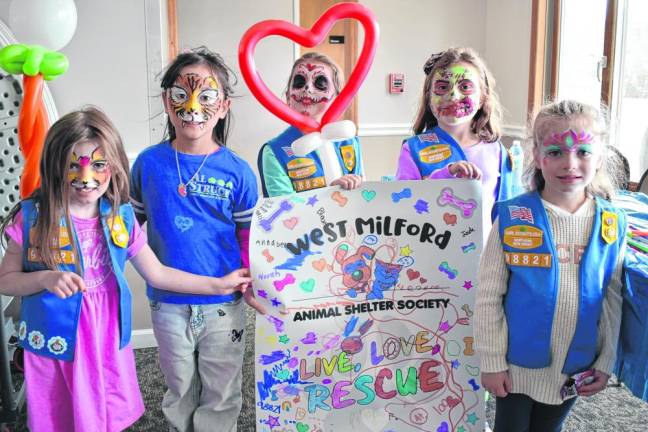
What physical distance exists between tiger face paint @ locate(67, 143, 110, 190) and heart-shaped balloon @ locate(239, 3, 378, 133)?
0.41m

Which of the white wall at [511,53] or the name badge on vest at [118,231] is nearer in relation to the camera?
the name badge on vest at [118,231]

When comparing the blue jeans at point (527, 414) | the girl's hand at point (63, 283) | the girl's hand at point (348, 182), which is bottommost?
the blue jeans at point (527, 414)

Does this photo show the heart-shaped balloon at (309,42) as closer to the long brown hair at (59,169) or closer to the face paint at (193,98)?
the face paint at (193,98)

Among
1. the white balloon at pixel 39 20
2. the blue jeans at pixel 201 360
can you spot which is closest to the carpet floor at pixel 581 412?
the blue jeans at pixel 201 360

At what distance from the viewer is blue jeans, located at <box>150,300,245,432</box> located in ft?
5.41

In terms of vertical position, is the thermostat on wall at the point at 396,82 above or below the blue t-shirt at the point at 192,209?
above

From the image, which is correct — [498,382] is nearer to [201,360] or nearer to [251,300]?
[251,300]

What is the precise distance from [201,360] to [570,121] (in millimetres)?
1169

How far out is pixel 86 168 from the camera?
1.42 meters

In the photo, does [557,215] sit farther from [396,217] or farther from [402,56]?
[402,56]

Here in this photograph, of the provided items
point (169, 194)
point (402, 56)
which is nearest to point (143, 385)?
point (169, 194)

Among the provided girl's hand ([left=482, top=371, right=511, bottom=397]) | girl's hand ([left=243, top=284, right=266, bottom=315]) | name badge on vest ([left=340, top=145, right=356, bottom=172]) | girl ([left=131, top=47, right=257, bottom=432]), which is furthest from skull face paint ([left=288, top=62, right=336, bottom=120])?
girl's hand ([left=482, top=371, right=511, bottom=397])

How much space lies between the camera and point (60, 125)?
1.46m

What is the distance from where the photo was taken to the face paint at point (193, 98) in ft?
5.16
